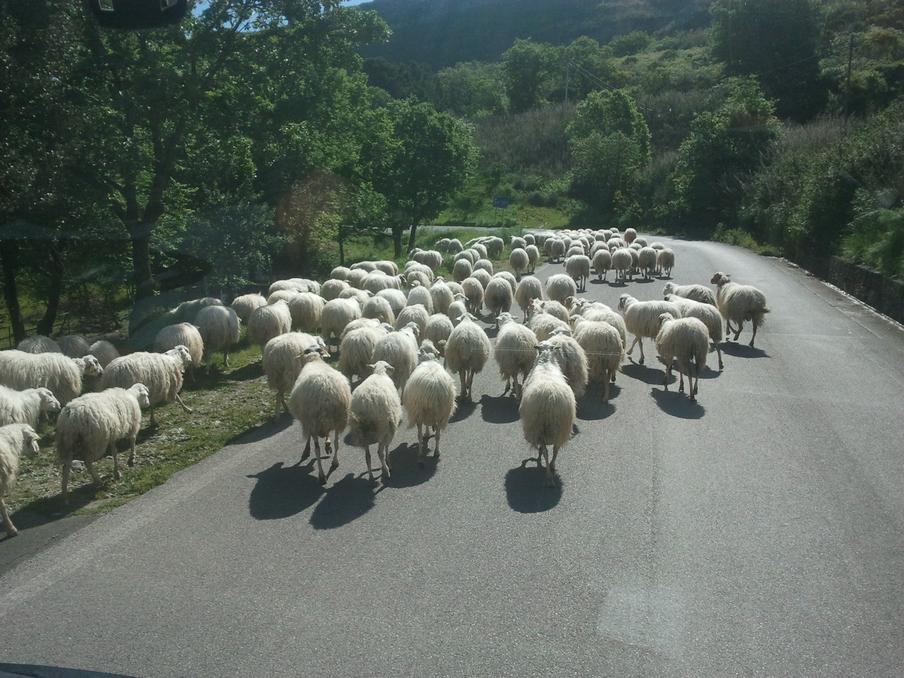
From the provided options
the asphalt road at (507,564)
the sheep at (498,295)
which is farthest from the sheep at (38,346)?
the sheep at (498,295)

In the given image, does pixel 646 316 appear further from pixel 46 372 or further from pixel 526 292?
pixel 46 372

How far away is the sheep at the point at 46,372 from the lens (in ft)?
33.5

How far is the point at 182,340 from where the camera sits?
1251cm

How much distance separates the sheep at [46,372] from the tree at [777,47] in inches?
3128

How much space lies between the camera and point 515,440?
952cm

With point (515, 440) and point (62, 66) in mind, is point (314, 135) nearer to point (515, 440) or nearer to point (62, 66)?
point (62, 66)

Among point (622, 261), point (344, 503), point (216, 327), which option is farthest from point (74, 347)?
point (622, 261)

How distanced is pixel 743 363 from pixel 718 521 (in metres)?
7.75

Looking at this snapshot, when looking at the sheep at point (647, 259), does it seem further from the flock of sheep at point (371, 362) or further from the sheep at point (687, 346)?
the sheep at point (687, 346)

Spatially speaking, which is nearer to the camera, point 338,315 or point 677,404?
point 677,404

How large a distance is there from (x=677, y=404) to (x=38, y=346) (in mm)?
11135

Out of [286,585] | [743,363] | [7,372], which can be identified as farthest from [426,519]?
[743,363]

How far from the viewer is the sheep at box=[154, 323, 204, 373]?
1228 cm

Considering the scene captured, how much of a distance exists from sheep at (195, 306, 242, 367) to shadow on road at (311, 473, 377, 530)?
6911mm
